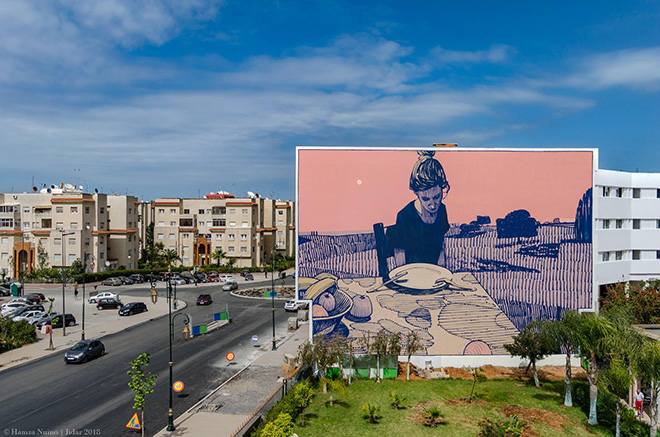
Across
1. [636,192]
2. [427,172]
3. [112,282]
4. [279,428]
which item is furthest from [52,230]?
[636,192]

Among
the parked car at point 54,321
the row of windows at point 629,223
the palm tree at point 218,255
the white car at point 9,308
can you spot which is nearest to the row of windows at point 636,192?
the row of windows at point 629,223

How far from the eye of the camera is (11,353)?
4178cm

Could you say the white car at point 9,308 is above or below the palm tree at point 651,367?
below

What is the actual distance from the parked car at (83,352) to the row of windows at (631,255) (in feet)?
163

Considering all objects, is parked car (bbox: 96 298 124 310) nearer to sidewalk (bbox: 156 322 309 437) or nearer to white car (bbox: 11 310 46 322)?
white car (bbox: 11 310 46 322)

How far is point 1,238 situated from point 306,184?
7949cm

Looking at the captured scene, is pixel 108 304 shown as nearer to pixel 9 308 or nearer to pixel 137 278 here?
pixel 9 308

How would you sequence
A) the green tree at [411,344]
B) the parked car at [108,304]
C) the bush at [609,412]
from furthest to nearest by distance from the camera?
the parked car at [108,304], the green tree at [411,344], the bush at [609,412]

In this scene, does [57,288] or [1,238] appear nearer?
[57,288]

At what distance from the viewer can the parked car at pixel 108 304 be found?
64.6 meters

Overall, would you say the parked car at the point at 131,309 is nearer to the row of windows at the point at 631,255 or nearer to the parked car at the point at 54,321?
the parked car at the point at 54,321

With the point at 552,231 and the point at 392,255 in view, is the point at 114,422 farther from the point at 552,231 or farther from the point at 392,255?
the point at 552,231

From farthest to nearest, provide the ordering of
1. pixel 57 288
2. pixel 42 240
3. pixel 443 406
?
pixel 42 240, pixel 57 288, pixel 443 406

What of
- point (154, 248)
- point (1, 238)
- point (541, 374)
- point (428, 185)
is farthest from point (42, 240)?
point (541, 374)
